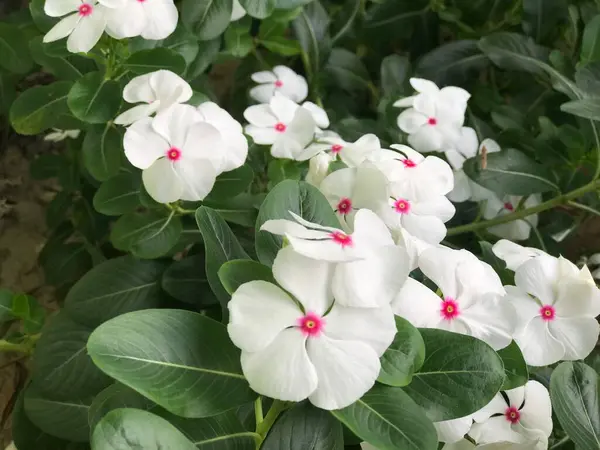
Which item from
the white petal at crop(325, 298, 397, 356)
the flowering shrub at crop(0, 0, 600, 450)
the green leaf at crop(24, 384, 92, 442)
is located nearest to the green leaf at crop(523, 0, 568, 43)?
the flowering shrub at crop(0, 0, 600, 450)

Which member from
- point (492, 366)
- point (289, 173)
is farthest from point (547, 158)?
point (492, 366)

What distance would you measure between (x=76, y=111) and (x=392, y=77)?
61 centimetres

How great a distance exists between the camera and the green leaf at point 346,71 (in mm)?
1196

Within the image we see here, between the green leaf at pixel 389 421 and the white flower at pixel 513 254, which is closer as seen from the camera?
the green leaf at pixel 389 421

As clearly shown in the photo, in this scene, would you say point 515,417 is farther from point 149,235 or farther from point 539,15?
point 539,15

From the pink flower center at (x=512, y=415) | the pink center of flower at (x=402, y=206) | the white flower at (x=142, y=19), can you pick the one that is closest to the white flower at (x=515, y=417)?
the pink flower center at (x=512, y=415)

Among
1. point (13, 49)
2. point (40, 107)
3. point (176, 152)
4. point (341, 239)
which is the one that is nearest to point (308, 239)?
point (341, 239)

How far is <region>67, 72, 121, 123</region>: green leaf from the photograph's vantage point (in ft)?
2.48

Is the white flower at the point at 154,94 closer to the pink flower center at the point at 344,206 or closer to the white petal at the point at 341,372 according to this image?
the pink flower center at the point at 344,206

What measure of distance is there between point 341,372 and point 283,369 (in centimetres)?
4

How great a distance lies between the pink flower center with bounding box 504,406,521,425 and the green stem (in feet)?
1.23

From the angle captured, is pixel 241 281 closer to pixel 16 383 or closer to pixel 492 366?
pixel 492 366

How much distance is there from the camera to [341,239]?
0.46 m

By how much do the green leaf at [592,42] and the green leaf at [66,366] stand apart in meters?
0.88
